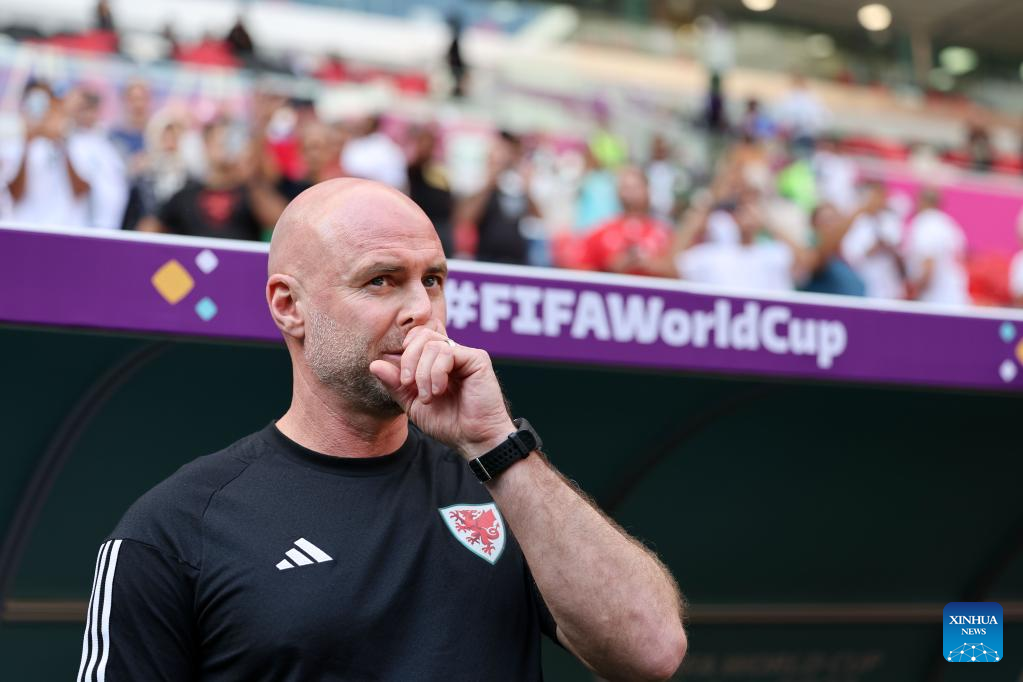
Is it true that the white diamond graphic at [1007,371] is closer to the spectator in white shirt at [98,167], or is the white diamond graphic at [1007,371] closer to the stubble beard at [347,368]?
the stubble beard at [347,368]

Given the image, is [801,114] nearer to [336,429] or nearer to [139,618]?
[336,429]

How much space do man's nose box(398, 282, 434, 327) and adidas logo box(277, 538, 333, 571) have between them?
1.21 feet

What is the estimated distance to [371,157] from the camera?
8164 millimetres

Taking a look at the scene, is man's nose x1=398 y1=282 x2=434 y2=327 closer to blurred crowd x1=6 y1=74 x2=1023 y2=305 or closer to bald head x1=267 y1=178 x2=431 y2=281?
bald head x1=267 y1=178 x2=431 y2=281

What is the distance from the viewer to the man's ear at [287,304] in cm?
194

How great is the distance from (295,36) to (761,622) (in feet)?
42.6

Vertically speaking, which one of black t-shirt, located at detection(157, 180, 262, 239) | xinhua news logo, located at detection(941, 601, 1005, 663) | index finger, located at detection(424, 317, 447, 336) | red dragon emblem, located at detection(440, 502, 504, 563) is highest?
black t-shirt, located at detection(157, 180, 262, 239)

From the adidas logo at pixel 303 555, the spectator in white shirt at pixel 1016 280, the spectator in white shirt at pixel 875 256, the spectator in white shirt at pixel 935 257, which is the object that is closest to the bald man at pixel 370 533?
the adidas logo at pixel 303 555

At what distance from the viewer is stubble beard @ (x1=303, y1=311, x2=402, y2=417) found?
187 cm

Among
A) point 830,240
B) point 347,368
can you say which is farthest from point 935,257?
point 347,368

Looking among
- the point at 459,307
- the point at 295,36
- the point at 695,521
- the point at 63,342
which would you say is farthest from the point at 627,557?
the point at 295,36

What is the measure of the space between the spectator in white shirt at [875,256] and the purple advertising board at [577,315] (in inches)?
213

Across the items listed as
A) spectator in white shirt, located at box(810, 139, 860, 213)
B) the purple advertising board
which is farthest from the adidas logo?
spectator in white shirt, located at box(810, 139, 860, 213)

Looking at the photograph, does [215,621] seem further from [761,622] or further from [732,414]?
[761,622]
